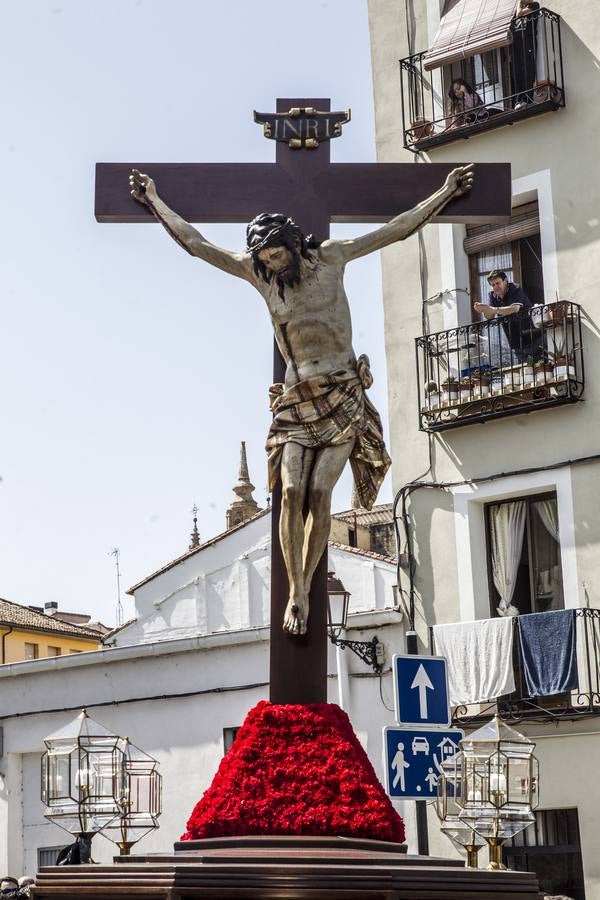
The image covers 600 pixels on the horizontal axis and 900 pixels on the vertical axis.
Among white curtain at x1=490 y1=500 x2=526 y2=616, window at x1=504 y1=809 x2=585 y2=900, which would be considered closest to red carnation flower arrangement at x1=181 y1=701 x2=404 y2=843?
window at x1=504 y1=809 x2=585 y2=900

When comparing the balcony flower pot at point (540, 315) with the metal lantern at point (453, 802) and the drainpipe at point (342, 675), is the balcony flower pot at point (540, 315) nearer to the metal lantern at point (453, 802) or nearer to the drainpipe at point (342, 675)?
the drainpipe at point (342, 675)

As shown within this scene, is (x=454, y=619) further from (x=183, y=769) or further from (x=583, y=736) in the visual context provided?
(x=183, y=769)

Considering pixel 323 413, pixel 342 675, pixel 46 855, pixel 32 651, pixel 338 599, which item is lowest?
pixel 46 855

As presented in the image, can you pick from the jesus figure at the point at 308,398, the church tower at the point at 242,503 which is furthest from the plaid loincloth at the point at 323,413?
the church tower at the point at 242,503

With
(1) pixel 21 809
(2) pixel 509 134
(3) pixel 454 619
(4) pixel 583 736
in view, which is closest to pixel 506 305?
(2) pixel 509 134

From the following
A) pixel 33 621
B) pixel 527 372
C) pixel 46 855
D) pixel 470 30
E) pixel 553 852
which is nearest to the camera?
pixel 553 852

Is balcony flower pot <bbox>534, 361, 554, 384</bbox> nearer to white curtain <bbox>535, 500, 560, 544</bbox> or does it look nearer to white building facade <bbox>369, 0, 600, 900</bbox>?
white building facade <bbox>369, 0, 600, 900</bbox>

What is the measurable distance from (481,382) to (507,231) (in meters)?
1.93

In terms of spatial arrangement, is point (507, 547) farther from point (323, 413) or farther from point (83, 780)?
point (83, 780)

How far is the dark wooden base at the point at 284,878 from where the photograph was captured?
531 centimetres

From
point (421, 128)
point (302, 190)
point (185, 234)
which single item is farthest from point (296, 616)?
point (421, 128)

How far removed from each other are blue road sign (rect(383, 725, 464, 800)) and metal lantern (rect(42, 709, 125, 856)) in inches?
173

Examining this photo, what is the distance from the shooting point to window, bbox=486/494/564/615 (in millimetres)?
18750

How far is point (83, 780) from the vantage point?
6770mm
